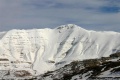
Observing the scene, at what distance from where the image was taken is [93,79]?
2591 inches

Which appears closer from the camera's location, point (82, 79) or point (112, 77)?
point (112, 77)

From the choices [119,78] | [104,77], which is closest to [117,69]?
[104,77]

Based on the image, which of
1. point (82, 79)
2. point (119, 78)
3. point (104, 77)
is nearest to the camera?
point (119, 78)

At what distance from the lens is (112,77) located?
6075 cm

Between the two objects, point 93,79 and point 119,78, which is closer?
point 119,78

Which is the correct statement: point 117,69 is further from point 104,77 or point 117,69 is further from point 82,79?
point 82,79

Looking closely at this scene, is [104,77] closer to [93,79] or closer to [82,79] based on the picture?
[93,79]

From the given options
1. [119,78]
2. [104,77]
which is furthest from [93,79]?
[119,78]

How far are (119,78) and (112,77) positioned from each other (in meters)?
2.75

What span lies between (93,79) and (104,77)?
307cm

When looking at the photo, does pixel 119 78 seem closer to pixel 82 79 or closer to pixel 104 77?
pixel 104 77

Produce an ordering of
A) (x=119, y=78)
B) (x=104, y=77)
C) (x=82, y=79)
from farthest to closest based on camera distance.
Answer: (x=82, y=79) → (x=104, y=77) → (x=119, y=78)

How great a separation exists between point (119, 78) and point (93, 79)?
8.47 m

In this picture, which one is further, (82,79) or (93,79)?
(82,79)
